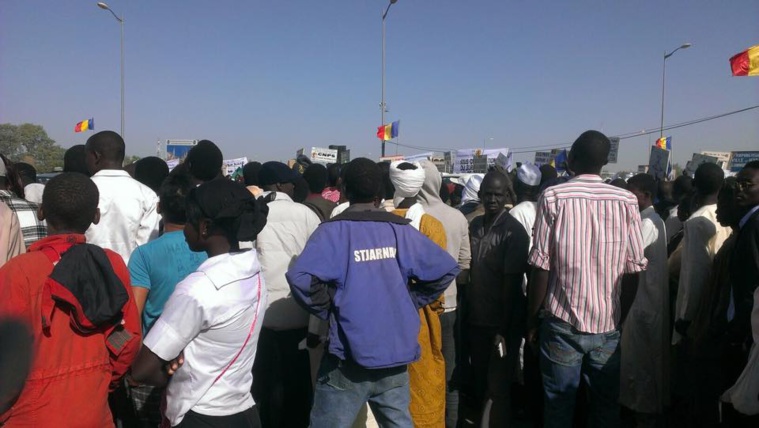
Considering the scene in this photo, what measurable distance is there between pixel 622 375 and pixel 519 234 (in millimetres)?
1607

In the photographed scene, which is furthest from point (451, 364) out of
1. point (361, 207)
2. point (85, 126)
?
point (85, 126)

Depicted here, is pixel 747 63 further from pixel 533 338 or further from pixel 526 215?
pixel 533 338

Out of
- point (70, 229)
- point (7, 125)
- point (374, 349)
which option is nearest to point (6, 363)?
point (70, 229)

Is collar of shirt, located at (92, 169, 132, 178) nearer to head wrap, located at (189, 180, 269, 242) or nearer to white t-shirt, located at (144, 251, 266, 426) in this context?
head wrap, located at (189, 180, 269, 242)

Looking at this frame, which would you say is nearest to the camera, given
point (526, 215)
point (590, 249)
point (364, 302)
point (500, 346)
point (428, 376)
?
point (364, 302)

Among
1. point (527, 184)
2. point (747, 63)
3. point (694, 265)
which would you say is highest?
point (747, 63)

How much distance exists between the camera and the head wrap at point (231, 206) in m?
2.19

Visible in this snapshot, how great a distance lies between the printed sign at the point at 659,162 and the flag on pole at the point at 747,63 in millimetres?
1809

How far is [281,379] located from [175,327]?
6.29ft

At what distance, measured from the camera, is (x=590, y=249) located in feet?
10.0

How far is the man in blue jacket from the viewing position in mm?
2480

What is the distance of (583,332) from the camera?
10.0 ft

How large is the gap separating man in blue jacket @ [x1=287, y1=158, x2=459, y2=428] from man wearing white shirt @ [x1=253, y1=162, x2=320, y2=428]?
1062 mm

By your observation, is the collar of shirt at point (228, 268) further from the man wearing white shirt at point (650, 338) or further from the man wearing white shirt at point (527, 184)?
the man wearing white shirt at point (650, 338)
